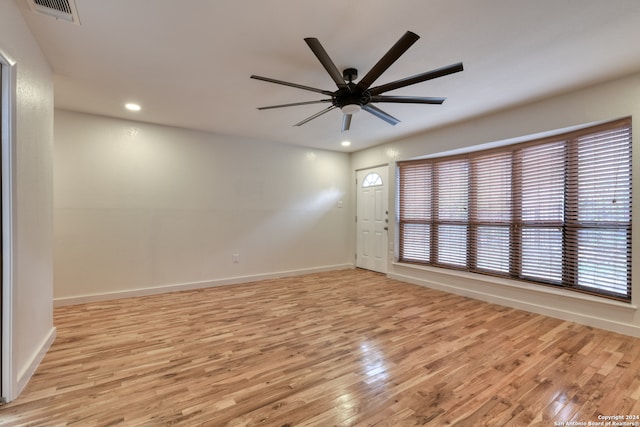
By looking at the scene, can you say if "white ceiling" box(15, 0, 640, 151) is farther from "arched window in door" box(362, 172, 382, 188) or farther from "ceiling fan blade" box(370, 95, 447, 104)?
"arched window in door" box(362, 172, 382, 188)

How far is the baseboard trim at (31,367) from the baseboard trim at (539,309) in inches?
178

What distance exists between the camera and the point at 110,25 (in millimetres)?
1904

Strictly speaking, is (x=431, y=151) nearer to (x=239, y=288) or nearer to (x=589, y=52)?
(x=589, y=52)

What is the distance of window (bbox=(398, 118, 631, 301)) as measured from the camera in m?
2.83

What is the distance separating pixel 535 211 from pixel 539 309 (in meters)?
1.19

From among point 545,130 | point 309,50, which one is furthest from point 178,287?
point 545,130

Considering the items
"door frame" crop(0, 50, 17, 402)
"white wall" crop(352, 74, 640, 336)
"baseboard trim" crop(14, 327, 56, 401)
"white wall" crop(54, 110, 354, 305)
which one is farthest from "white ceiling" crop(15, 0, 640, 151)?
"baseboard trim" crop(14, 327, 56, 401)

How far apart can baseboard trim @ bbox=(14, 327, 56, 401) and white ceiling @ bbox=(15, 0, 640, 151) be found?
2367mm

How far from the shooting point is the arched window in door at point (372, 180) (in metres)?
5.39

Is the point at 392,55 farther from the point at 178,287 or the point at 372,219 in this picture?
the point at 178,287

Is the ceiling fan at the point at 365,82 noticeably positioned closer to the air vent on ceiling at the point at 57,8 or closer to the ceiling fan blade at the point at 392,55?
the ceiling fan blade at the point at 392,55

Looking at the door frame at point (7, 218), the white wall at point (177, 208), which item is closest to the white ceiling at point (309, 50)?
the door frame at point (7, 218)

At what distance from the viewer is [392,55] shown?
1720mm

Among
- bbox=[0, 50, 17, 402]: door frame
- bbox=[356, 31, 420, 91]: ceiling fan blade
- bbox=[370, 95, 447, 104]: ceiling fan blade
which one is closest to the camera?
bbox=[356, 31, 420, 91]: ceiling fan blade
